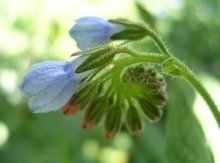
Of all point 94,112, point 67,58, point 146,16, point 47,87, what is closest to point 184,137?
point 94,112

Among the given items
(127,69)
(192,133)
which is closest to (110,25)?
(127,69)

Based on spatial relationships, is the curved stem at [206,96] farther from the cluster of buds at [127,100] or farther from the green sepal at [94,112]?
the green sepal at [94,112]

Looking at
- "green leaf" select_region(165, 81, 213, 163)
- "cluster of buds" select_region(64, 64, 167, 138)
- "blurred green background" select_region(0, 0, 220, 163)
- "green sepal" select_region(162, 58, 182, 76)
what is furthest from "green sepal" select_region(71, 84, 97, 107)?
"blurred green background" select_region(0, 0, 220, 163)

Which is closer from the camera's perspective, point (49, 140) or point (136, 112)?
point (136, 112)

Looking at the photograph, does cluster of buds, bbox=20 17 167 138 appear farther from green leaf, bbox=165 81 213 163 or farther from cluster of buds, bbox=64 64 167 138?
green leaf, bbox=165 81 213 163

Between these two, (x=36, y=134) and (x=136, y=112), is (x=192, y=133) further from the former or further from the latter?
(x=36, y=134)

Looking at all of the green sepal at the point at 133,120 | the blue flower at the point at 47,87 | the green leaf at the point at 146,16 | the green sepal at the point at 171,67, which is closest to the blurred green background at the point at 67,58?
the green leaf at the point at 146,16
